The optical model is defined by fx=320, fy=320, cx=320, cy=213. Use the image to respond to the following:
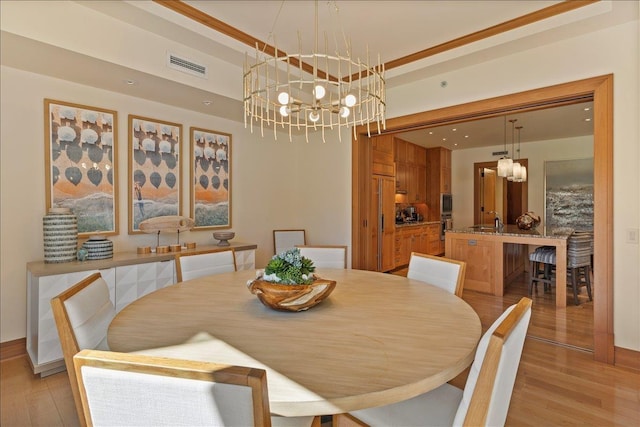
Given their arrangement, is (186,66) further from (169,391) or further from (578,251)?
(578,251)

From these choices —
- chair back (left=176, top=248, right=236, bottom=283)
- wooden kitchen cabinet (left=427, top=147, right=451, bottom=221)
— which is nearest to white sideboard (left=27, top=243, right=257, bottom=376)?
chair back (left=176, top=248, right=236, bottom=283)

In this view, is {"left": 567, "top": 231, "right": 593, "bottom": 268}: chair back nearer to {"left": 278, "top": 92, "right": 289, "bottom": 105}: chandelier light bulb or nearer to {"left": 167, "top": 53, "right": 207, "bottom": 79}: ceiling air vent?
{"left": 278, "top": 92, "right": 289, "bottom": 105}: chandelier light bulb

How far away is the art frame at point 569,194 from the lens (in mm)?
6461

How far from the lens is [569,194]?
6.64 metres

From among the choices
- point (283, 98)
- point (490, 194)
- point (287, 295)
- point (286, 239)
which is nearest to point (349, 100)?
point (283, 98)

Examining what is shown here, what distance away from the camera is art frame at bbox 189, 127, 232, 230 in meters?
3.75

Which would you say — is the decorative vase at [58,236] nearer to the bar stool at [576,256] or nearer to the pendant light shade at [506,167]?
the bar stool at [576,256]

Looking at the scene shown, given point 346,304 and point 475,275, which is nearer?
point 346,304

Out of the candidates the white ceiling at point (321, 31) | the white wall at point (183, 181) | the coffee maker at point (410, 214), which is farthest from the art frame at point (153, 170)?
the coffee maker at point (410, 214)

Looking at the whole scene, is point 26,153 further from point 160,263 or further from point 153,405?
point 153,405

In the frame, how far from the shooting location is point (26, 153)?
2.66 meters

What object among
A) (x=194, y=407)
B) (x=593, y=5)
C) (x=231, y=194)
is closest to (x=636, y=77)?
(x=593, y=5)

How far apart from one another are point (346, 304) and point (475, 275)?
3628 mm

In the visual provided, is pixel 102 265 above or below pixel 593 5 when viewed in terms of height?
below
